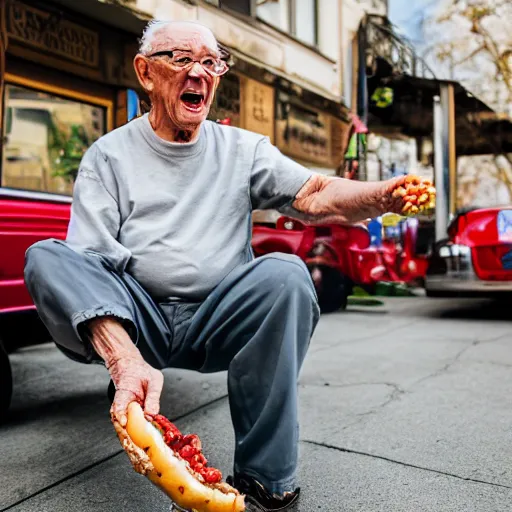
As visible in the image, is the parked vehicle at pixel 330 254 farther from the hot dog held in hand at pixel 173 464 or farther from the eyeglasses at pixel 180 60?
the hot dog held in hand at pixel 173 464

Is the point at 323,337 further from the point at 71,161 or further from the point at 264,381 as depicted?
the point at 71,161

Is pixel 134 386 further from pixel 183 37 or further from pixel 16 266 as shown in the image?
pixel 16 266

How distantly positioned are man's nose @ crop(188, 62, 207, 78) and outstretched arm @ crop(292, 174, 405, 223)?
447 mm

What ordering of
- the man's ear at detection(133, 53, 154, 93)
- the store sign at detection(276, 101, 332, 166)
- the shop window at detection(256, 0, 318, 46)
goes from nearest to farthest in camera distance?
1. the man's ear at detection(133, 53, 154, 93)
2. the store sign at detection(276, 101, 332, 166)
3. the shop window at detection(256, 0, 318, 46)

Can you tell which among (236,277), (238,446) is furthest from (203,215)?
(238,446)

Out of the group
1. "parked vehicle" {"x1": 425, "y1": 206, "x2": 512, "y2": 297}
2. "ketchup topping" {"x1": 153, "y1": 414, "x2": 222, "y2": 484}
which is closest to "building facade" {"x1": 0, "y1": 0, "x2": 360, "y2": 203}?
"parked vehicle" {"x1": 425, "y1": 206, "x2": 512, "y2": 297}

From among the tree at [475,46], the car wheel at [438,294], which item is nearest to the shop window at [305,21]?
the tree at [475,46]

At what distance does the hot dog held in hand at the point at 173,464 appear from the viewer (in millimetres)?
1221

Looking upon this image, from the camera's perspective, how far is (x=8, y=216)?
101 inches

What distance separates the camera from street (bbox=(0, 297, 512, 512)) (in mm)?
1745

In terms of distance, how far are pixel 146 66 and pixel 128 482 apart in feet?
4.06

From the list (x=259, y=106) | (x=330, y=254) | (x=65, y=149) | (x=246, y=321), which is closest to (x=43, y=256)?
(x=246, y=321)

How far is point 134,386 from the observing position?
134 cm

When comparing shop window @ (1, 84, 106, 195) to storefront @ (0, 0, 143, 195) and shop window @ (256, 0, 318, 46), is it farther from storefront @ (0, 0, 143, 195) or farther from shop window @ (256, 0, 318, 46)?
shop window @ (256, 0, 318, 46)
